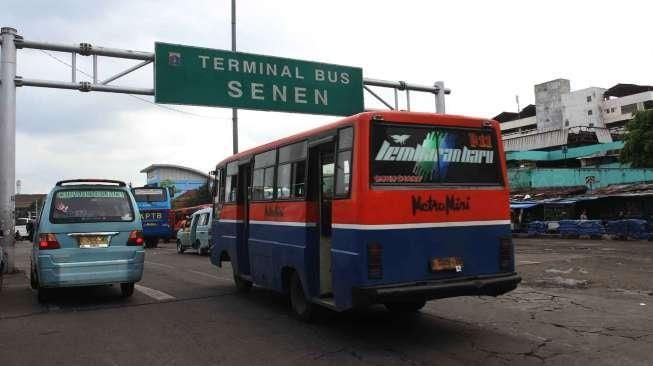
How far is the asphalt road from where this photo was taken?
6.44 meters

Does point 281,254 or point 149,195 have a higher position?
point 149,195

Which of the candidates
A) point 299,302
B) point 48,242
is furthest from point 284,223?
point 48,242

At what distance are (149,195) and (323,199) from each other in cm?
2728

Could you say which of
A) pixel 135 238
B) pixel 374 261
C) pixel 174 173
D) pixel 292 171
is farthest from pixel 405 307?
pixel 174 173

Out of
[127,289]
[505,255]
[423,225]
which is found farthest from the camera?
[127,289]

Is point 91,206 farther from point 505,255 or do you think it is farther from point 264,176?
point 505,255

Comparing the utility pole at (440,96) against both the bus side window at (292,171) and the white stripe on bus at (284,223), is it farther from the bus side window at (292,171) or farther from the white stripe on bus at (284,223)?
the bus side window at (292,171)

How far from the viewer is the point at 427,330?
25.4 ft

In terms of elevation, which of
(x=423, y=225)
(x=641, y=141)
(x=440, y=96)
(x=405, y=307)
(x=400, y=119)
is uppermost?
(x=440, y=96)

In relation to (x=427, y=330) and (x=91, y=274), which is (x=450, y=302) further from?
(x=91, y=274)

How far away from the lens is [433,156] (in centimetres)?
730

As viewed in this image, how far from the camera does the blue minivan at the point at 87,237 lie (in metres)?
9.52

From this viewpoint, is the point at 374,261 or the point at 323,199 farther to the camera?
the point at 323,199

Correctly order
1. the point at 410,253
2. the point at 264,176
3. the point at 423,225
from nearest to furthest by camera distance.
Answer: the point at 410,253, the point at 423,225, the point at 264,176
